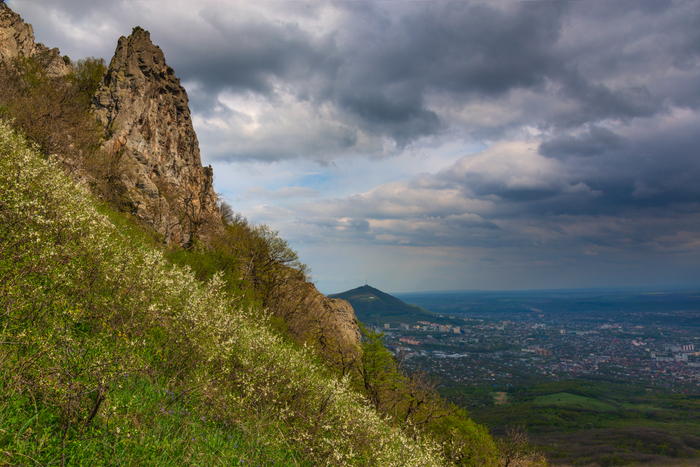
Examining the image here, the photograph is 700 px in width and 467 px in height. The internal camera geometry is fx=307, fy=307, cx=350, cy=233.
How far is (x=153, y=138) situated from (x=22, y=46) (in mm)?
17783

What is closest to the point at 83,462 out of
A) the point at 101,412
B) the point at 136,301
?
the point at 101,412

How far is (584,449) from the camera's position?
9988 cm

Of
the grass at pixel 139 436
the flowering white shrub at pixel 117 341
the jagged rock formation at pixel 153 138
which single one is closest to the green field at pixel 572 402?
the jagged rock formation at pixel 153 138

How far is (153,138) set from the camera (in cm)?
4712

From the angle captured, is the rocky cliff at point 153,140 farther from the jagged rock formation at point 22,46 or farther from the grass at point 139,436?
the grass at point 139,436

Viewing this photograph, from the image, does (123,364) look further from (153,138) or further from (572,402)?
(572,402)

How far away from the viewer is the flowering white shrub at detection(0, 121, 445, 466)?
17.1 ft

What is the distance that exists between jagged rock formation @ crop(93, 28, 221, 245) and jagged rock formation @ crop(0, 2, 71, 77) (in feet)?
24.1

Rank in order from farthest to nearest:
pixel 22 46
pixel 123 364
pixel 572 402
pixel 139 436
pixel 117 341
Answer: pixel 572 402 → pixel 22 46 → pixel 117 341 → pixel 123 364 → pixel 139 436

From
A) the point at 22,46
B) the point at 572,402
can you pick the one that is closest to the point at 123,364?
the point at 22,46

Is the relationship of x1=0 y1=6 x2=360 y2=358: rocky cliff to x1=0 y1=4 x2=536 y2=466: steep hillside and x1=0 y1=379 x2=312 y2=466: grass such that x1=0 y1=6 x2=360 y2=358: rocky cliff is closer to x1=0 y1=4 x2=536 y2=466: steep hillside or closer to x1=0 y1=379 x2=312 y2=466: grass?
x1=0 y1=4 x2=536 y2=466: steep hillside

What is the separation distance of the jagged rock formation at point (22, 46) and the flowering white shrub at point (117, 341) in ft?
140

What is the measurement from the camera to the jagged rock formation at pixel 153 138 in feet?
111

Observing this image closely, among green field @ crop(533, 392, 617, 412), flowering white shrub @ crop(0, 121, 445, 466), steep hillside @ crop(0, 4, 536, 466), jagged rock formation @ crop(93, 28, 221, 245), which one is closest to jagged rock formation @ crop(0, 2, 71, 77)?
jagged rock formation @ crop(93, 28, 221, 245)
